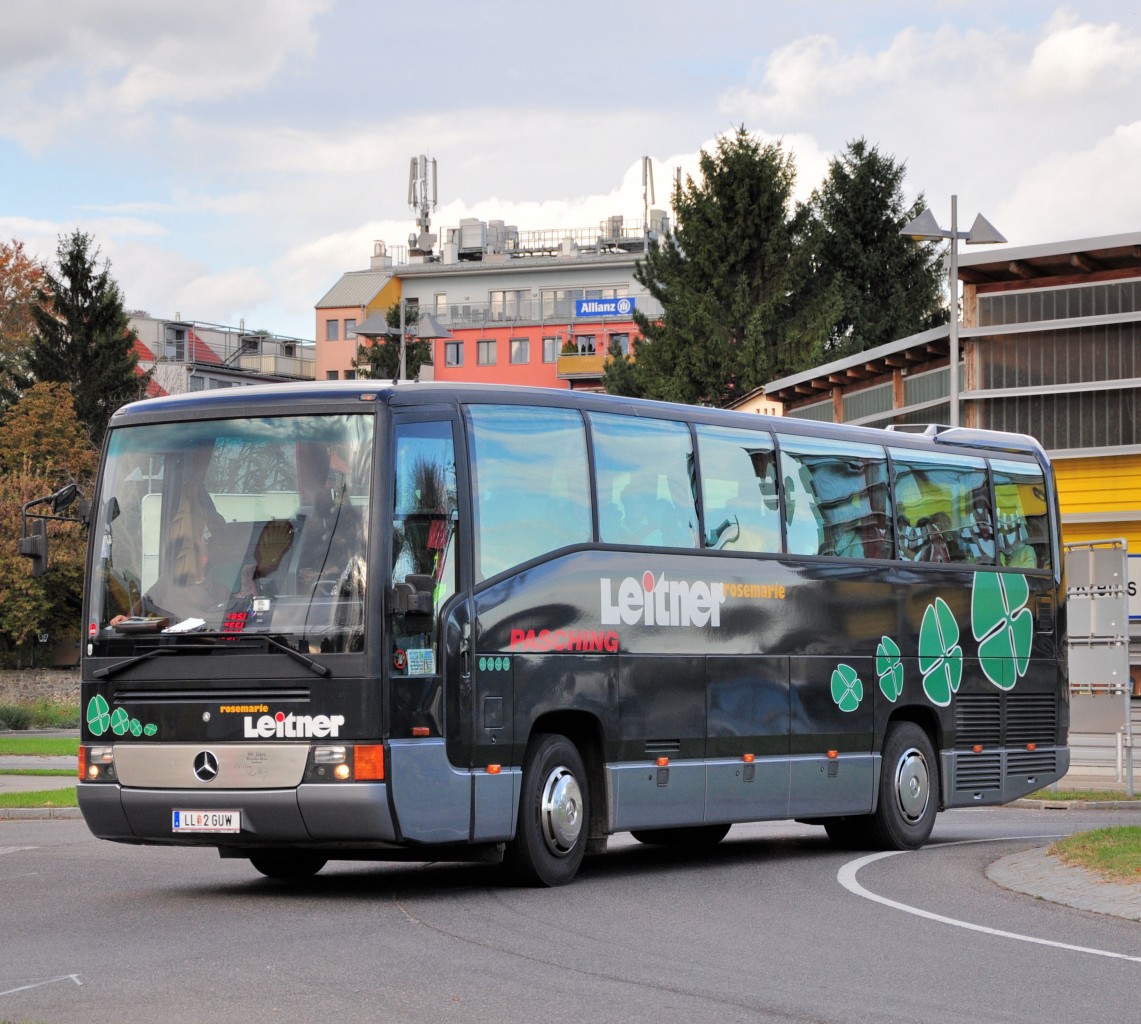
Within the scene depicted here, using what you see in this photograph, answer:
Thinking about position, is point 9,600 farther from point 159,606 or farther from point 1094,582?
point 159,606

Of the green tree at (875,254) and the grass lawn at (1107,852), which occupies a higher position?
the green tree at (875,254)

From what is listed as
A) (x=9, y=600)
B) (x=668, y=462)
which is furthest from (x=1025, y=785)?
(x=9, y=600)

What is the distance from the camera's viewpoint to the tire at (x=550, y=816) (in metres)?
13.9

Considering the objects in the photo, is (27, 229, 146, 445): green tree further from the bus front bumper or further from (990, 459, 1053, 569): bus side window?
the bus front bumper

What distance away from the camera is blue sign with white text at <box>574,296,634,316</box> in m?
122

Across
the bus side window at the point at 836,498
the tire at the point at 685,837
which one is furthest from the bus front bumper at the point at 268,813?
the tire at the point at 685,837

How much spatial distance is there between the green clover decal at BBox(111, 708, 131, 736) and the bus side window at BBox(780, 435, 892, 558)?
600cm

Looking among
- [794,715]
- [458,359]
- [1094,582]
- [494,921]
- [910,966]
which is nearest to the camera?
[910,966]

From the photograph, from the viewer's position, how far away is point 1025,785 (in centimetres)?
2003

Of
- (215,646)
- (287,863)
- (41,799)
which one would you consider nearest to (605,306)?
(41,799)

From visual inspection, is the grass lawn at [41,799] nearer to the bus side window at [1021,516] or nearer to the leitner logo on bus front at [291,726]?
the bus side window at [1021,516]

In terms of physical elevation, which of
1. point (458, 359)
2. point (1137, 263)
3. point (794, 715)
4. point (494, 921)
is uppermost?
point (458, 359)

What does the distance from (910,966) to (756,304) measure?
66.7 meters

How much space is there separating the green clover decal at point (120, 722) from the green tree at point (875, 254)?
68.4 metres
